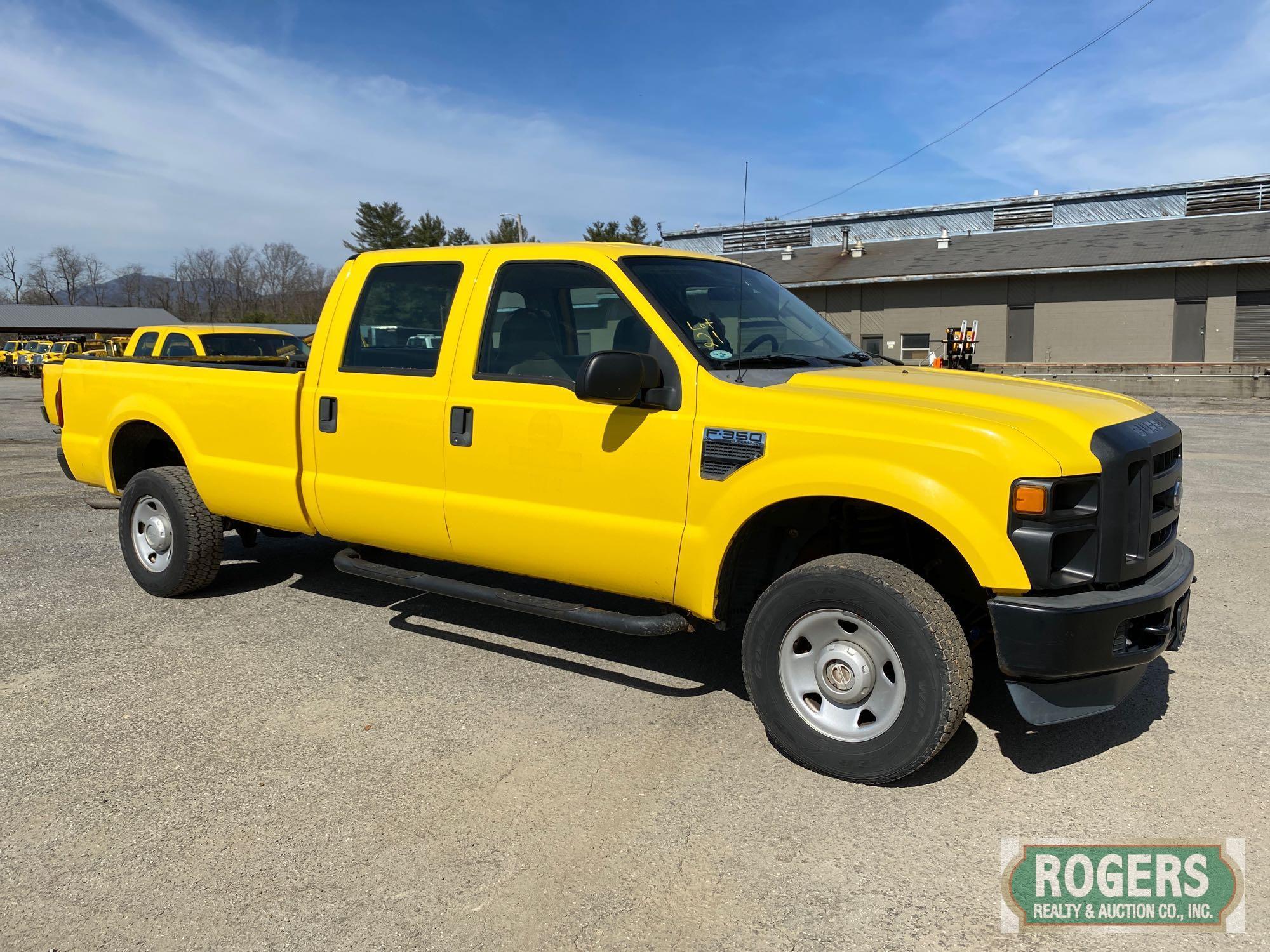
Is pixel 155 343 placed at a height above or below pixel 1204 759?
above

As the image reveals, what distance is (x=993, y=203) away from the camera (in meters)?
41.2

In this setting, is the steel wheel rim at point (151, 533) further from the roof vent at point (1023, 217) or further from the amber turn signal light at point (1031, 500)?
the roof vent at point (1023, 217)

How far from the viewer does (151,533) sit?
19.7ft

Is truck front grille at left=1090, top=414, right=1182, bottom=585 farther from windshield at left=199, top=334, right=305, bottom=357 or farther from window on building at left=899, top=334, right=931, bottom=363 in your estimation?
window on building at left=899, top=334, right=931, bottom=363

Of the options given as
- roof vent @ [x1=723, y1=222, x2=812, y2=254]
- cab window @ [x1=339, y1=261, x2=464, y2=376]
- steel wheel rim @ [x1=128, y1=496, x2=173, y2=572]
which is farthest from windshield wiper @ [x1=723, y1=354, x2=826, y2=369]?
roof vent @ [x1=723, y1=222, x2=812, y2=254]

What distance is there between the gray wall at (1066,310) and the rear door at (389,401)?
32.4 metres

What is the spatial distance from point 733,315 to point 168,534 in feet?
12.4

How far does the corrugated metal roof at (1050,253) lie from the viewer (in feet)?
105

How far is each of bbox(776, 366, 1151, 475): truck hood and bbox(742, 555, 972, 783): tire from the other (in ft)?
2.10

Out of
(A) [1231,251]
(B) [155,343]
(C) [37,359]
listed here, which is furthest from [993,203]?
(C) [37,359]

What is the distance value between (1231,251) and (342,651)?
3421 centimetres

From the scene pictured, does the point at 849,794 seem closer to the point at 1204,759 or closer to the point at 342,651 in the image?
the point at 1204,759

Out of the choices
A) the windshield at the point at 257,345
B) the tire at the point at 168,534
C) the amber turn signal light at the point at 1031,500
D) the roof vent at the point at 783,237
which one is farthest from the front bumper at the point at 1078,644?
the roof vent at the point at 783,237

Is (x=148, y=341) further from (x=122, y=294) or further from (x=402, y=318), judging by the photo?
(x=122, y=294)
